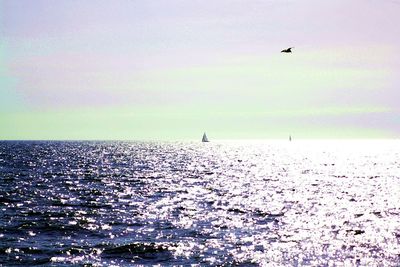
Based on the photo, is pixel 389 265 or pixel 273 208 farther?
pixel 273 208

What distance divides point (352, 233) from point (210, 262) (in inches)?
609

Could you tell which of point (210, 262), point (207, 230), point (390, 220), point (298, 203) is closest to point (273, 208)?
point (298, 203)

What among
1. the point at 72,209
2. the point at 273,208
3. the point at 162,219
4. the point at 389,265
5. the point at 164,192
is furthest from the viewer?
the point at 164,192

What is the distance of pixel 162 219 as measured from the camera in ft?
149

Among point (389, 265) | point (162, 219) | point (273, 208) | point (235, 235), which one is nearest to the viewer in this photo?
point (389, 265)

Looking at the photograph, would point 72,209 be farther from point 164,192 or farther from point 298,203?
point 298,203

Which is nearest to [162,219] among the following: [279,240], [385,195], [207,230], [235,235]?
[207,230]

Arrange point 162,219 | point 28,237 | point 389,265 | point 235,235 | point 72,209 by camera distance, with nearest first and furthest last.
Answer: point 389,265 → point 28,237 → point 235,235 → point 162,219 → point 72,209

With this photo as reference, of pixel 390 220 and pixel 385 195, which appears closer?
pixel 390 220

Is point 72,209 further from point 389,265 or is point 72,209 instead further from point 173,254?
point 389,265

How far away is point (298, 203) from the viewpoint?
60031mm

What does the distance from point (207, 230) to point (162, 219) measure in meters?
6.57

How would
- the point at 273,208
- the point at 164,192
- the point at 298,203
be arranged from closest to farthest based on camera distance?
1. the point at 273,208
2. the point at 298,203
3. the point at 164,192

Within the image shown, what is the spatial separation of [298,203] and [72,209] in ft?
89.7
